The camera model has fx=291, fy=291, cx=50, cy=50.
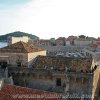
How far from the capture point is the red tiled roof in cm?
2905

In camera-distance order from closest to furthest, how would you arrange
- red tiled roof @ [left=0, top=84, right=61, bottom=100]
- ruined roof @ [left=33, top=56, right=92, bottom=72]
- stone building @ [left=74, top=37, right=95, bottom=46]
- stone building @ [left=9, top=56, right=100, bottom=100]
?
red tiled roof @ [left=0, top=84, right=61, bottom=100]
stone building @ [left=9, top=56, right=100, bottom=100]
ruined roof @ [left=33, top=56, right=92, bottom=72]
stone building @ [left=74, top=37, right=95, bottom=46]

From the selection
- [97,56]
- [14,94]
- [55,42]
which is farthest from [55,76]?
[55,42]

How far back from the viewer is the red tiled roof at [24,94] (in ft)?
95.3

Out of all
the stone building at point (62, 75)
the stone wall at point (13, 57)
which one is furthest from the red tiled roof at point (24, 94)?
the stone wall at point (13, 57)

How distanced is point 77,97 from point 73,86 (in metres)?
2.71

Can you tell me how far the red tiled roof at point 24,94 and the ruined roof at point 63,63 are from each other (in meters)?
10.5

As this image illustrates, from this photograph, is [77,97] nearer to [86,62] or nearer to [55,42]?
[86,62]

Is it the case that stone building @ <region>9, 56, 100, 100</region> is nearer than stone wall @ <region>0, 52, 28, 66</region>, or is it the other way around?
stone building @ <region>9, 56, 100, 100</region>

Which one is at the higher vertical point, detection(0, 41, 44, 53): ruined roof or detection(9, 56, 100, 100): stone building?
detection(0, 41, 44, 53): ruined roof

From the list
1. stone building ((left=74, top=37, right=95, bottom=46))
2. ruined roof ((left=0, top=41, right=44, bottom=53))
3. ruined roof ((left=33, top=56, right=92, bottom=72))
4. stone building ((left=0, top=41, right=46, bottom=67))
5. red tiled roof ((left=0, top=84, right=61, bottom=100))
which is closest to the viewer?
red tiled roof ((left=0, top=84, right=61, bottom=100))

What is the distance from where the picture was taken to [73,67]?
4006 cm

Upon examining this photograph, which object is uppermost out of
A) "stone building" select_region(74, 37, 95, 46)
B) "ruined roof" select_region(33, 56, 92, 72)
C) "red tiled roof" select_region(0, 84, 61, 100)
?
"stone building" select_region(74, 37, 95, 46)

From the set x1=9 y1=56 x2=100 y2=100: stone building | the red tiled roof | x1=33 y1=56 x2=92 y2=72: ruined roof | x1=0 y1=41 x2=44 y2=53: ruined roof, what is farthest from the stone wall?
the red tiled roof

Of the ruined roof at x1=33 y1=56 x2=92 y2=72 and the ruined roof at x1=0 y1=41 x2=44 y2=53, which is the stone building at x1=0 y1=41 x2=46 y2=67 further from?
the ruined roof at x1=33 y1=56 x2=92 y2=72
